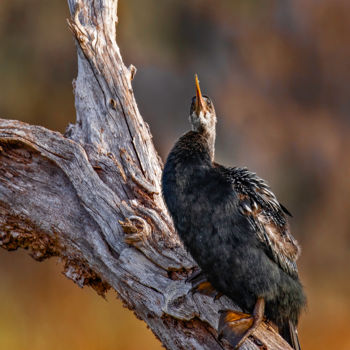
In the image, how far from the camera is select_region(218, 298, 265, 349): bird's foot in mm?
2779

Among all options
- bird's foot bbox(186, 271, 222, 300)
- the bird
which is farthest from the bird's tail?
bird's foot bbox(186, 271, 222, 300)

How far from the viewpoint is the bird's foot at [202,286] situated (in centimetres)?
301

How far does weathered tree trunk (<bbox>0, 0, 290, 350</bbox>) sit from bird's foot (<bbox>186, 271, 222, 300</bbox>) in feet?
0.11

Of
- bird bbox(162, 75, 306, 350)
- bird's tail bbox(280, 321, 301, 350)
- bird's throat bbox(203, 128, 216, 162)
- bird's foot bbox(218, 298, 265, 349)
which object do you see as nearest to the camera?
bird's foot bbox(218, 298, 265, 349)

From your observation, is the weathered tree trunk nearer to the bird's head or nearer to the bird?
the bird

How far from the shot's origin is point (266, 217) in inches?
122

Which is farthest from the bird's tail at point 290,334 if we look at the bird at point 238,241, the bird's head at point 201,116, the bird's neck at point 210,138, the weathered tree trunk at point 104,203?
the bird's head at point 201,116

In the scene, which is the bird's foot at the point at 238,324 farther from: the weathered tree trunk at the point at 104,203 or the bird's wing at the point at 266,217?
the bird's wing at the point at 266,217

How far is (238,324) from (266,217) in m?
0.57

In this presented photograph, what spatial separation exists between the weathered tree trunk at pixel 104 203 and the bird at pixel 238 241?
111 millimetres

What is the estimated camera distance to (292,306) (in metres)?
3.09

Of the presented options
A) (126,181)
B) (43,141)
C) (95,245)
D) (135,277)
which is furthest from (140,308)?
(43,141)

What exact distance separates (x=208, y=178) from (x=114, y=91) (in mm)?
928

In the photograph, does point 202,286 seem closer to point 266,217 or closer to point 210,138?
point 266,217
